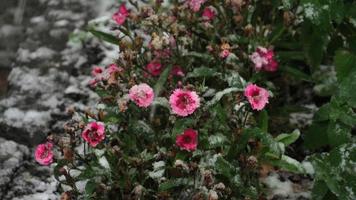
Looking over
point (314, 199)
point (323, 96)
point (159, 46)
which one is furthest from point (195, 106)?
point (323, 96)

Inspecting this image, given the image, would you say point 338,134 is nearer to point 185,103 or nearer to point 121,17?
point 185,103

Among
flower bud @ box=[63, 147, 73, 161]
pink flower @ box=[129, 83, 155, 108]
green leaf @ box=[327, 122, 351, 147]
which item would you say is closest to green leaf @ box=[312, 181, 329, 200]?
green leaf @ box=[327, 122, 351, 147]

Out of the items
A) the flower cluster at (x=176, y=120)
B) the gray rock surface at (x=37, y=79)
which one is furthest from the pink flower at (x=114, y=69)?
the gray rock surface at (x=37, y=79)

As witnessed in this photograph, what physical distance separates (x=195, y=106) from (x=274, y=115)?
0.79 meters

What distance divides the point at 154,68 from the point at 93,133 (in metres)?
0.55

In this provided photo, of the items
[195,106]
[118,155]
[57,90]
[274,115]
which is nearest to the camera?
[195,106]

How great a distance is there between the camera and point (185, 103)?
2129mm

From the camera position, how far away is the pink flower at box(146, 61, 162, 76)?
2.61m

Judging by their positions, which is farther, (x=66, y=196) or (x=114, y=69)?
(x=114, y=69)

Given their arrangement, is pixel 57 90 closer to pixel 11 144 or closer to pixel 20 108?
pixel 20 108

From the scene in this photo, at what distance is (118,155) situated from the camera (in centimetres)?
232

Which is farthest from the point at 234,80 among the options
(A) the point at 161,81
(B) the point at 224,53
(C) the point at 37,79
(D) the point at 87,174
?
(C) the point at 37,79

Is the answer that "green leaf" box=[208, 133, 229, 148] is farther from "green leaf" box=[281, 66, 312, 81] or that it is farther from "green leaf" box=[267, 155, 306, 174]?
"green leaf" box=[281, 66, 312, 81]

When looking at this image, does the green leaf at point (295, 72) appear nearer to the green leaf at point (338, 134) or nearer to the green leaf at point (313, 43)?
the green leaf at point (313, 43)
